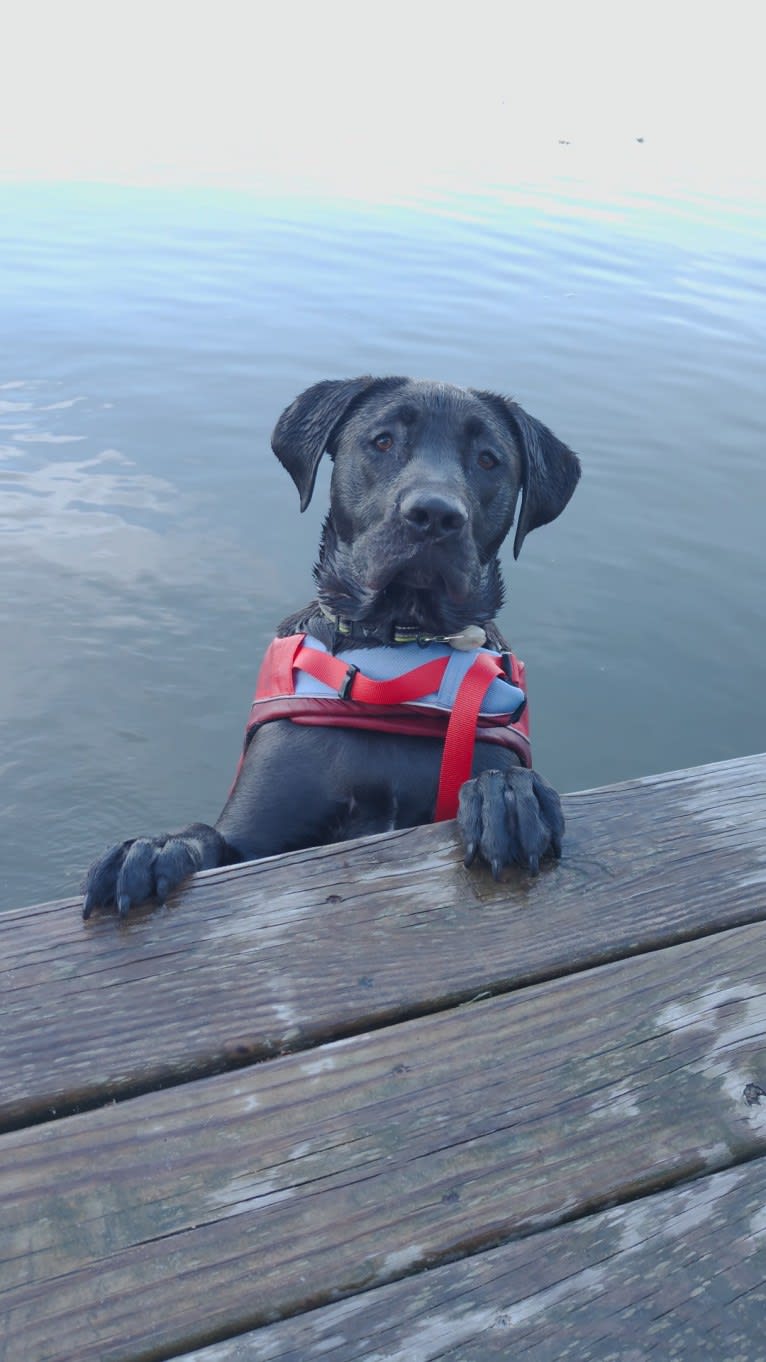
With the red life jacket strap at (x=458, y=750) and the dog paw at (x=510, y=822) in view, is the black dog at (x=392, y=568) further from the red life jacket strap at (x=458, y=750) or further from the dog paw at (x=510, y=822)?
the red life jacket strap at (x=458, y=750)

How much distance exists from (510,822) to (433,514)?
98cm

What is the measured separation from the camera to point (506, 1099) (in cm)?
196

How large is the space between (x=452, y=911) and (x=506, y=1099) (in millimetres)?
483

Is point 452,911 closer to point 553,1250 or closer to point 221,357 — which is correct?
point 553,1250

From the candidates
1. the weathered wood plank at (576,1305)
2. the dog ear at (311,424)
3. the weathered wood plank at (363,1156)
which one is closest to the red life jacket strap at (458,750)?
the weathered wood plank at (363,1156)

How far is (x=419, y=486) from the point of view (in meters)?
3.29

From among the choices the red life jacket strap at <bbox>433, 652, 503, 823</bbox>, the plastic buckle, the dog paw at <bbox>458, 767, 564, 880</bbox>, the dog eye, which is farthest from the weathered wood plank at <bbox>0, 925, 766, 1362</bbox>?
the dog eye

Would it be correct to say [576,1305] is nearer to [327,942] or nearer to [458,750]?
[327,942]

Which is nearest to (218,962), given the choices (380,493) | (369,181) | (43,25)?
(380,493)

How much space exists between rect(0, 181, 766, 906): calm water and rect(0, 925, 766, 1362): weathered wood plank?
10.3ft

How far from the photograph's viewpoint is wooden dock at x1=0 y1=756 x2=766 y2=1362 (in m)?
1.63

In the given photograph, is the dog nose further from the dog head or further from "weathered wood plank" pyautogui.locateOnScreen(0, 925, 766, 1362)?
Answer: "weathered wood plank" pyautogui.locateOnScreen(0, 925, 766, 1362)

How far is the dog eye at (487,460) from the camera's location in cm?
363

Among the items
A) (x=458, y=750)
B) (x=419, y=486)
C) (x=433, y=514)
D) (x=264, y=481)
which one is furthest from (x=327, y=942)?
(x=264, y=481)
